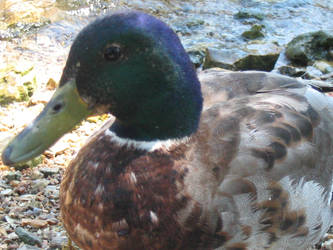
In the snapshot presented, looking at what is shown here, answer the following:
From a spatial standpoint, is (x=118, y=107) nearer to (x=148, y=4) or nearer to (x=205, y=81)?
(x=205, y=81)

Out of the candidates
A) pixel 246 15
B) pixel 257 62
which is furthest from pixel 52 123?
pixel 246 15

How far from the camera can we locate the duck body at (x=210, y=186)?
8.00ft

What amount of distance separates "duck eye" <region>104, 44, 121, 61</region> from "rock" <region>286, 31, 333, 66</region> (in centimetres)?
476

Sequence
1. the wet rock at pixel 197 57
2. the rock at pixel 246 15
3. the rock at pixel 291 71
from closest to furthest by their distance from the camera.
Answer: the rock at pixel 291 71, the wet rock at pixel 197 57, the rock at pixel 246 15

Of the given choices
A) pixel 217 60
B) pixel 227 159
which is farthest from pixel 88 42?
pixel 217 60

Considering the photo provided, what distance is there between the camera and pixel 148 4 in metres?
8.75

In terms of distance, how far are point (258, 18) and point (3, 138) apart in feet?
19.0

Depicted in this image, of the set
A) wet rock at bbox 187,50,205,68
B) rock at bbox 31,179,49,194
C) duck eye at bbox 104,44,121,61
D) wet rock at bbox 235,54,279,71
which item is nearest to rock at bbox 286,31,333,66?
wet rock at bbox 235,54,279,71

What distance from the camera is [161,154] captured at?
2543 millimetres

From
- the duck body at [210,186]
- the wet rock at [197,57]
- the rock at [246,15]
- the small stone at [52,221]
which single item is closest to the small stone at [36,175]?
the small stone at [52,221]

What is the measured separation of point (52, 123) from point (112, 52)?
45cm

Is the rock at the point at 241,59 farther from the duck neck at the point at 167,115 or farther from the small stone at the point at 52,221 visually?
the duck neck at the point at 167,115

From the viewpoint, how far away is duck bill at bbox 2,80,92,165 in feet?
7.65

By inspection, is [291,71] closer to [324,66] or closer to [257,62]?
[257,62]
